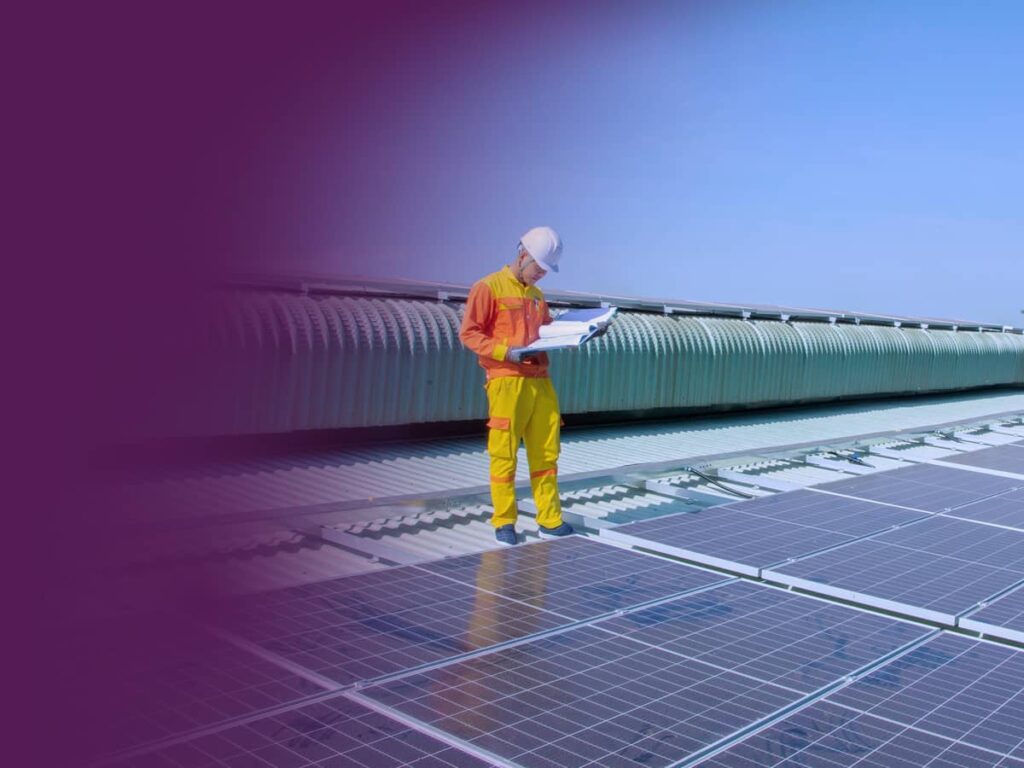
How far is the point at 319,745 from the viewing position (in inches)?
83.7

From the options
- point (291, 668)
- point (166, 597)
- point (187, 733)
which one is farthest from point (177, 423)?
point (291, 668)

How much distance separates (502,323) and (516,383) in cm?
31

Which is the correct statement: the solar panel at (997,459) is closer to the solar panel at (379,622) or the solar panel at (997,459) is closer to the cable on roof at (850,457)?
the cable on roof at (850,457)

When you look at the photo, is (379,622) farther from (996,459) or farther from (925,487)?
(996,459)

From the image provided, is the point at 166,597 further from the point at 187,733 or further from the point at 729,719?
the point at 729,719

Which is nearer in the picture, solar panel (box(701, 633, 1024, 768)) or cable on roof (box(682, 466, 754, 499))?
solar panel (box(701, 633, 1024, 768))

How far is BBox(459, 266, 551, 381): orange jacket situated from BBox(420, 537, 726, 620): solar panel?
37.7 inches

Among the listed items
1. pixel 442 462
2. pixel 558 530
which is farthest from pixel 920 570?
pixel 442 462

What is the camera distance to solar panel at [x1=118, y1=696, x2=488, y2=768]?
1989 mm

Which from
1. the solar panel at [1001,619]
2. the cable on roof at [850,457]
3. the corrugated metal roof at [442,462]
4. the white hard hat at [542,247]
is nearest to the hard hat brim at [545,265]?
the white hard hat at [542,247]

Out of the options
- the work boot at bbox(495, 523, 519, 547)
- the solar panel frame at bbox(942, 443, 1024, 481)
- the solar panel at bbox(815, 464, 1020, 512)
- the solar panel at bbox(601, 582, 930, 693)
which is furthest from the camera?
the solar panel frame at bbox(942, 443, 1024, 481)

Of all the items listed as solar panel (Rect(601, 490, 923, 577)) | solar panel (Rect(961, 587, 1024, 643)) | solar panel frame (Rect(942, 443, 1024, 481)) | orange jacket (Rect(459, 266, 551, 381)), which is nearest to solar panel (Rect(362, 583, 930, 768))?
solar panel (Rect(961, 587, 1024, 643))

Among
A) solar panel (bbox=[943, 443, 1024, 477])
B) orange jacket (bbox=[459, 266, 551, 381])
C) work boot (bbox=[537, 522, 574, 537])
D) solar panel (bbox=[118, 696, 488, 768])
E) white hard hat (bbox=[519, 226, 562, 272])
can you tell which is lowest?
solar panel (bbox=[943, 443, 1024, 477])

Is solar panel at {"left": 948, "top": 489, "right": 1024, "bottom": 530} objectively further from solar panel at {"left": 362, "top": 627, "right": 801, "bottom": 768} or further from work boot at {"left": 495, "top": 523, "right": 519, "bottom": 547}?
solar panel at {"left": 362, "top": 627, "right": 801, "bottom": 768}
